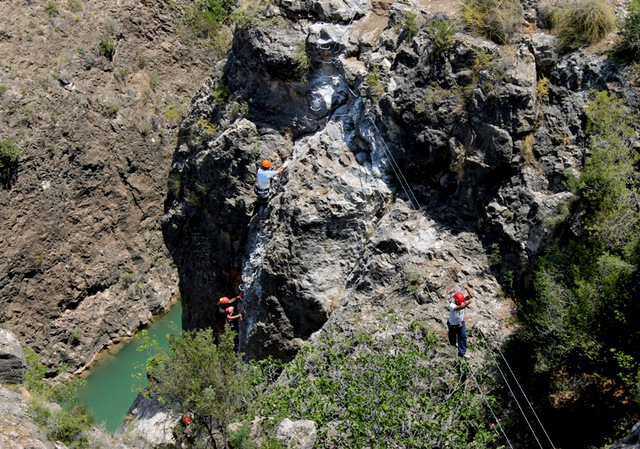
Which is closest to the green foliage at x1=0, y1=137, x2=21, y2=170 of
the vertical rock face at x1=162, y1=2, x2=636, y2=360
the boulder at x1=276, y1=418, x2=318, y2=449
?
the vertical rock face at x1=162, y1=2, x2=636, y2=360

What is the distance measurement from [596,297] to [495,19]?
5.95 metres

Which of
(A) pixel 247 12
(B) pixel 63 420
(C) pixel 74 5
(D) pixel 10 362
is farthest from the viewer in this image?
(C) pixel 74 5

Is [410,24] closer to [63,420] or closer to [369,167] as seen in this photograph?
[369,167]

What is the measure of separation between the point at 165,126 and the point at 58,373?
9255 millimetres

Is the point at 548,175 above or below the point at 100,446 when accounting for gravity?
above

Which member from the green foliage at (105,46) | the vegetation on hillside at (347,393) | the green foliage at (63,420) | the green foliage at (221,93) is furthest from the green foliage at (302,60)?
the green foliage at (105,46)

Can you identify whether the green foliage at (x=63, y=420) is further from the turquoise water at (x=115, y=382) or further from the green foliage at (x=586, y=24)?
the green foliage at (x=586, y=24)

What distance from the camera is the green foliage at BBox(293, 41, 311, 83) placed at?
14984 mm

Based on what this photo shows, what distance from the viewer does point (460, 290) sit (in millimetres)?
12133

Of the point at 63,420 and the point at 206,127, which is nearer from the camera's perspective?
the point at 63,420

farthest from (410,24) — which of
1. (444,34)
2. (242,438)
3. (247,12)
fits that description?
(242,438)

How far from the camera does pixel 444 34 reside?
524 inches

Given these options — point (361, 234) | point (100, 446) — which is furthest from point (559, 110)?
point (100, 446)

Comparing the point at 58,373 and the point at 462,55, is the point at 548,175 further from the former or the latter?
the point at 58,373
